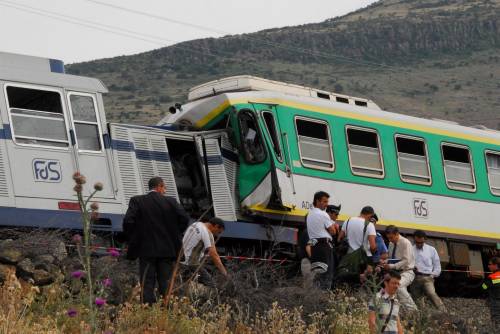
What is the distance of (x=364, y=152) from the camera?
2103 cm

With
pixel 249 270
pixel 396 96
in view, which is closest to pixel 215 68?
pixel 396 96

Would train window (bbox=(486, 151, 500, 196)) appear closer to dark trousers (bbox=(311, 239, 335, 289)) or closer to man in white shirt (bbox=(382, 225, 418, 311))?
man in white shirt (bbox=(382, 225, 418, 311))

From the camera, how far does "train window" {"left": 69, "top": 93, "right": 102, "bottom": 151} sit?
17.6 metres

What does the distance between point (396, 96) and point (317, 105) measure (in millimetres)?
70523

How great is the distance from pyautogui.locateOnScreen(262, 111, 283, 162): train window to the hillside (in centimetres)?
5702

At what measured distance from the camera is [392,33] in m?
106

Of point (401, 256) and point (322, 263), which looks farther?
point (401, 256)

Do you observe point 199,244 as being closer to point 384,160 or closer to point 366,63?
point 384,160

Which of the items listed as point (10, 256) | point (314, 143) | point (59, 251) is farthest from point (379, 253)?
point (10, 256)

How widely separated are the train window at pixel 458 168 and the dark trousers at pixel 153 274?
410 inches

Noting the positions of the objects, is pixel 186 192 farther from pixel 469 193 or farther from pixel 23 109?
pixel 469 193

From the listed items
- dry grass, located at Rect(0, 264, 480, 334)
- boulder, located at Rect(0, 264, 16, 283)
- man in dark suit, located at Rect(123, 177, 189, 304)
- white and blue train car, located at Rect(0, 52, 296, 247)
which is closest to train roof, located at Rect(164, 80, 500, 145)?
white and blue train car, located at Rect(0, 52, 296, 247)

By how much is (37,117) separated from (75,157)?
2.77ft

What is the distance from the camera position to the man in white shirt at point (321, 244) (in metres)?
16.3
